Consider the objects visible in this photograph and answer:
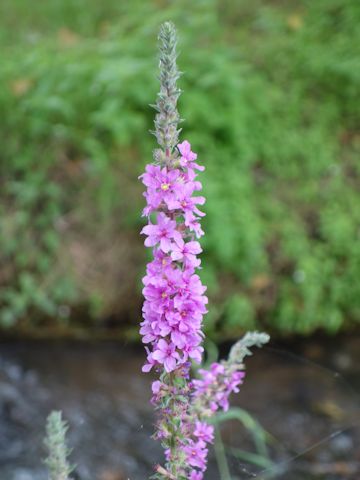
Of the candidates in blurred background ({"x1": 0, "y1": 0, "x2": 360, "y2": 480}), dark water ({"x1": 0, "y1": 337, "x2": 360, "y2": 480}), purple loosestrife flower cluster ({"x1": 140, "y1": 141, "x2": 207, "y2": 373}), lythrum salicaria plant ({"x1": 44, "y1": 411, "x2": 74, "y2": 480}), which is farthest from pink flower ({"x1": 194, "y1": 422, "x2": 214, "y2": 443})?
blurred background ({"x1": 0, "y1": 0, "x2": 360, "y2": 480})

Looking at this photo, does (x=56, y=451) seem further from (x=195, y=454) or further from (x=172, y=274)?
(x=172, y=274)

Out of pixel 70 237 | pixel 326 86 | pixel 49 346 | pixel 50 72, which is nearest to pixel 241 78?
pixel 326 86

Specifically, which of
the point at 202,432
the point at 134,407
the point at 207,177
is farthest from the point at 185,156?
the point at 207,177

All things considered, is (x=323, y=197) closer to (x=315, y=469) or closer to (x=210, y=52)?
(x=210, y=52)

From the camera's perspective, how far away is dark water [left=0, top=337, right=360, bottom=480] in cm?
381

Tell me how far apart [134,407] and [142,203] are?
170 cm

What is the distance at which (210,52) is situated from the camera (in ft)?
18.7

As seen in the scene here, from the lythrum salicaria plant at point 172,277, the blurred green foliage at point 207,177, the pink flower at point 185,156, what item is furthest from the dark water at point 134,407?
the pink flower at point 185,156

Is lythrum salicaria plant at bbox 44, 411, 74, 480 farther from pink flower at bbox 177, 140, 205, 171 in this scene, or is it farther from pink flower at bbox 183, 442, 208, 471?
pink flower at bbox 177, 140, 205, 171

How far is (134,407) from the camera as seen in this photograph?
178 inches

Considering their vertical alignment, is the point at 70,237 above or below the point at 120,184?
below

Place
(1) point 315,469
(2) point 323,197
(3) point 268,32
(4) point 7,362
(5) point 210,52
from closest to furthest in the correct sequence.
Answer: (1) point 315,469
(4) point 7,362
(2) point 323,197
(5) point 210,52
(3) point 268,32

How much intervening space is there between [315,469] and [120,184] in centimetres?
281

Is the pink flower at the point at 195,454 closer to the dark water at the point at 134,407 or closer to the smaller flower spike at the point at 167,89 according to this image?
the smaller flower spike at the point at 167,89
